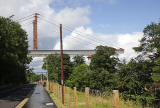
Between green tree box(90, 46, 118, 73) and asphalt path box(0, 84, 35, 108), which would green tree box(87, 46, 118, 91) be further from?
asphalt path box(0, 84, 35, 108)

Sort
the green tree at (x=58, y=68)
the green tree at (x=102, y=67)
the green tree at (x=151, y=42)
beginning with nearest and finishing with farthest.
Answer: the green tree at (x=151, y=42) < the green tree at (x=102, y=67) < the green tree at (x=58, y=68)

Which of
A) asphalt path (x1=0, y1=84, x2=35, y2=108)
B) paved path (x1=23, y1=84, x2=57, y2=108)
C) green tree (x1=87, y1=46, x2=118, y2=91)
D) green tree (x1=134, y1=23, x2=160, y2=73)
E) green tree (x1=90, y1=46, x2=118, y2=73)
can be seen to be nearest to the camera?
paved path (x1=23, y1=84, x2=57, y2=108)

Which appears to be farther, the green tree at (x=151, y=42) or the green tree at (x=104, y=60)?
the green tree at (x=104, y=60)

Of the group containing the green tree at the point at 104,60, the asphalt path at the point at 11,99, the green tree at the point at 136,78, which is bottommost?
the asphalt path at the point at 11,99

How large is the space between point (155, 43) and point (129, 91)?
20.5 feet

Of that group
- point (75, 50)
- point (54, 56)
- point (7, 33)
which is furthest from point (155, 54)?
point (54, 56)

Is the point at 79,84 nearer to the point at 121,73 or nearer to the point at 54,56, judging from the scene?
the point at 121,73

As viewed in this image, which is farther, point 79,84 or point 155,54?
point 79,84

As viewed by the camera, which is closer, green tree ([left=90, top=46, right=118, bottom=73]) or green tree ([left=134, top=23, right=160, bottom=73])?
green tree ([left=134, top=23, right=160, bottom=73])

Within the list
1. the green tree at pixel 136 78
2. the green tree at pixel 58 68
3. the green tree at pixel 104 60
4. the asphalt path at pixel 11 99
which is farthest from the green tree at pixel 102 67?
the green tree at pixel 58 68

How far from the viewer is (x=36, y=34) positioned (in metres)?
102

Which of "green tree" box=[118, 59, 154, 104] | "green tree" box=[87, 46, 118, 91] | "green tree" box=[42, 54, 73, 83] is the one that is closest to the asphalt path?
"green tree" box=[87, 46, 118, 91]

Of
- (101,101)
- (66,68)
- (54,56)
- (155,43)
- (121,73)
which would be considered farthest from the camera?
(54,56)

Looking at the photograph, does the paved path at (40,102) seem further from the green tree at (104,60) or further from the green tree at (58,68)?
the green tree at (58,68)
